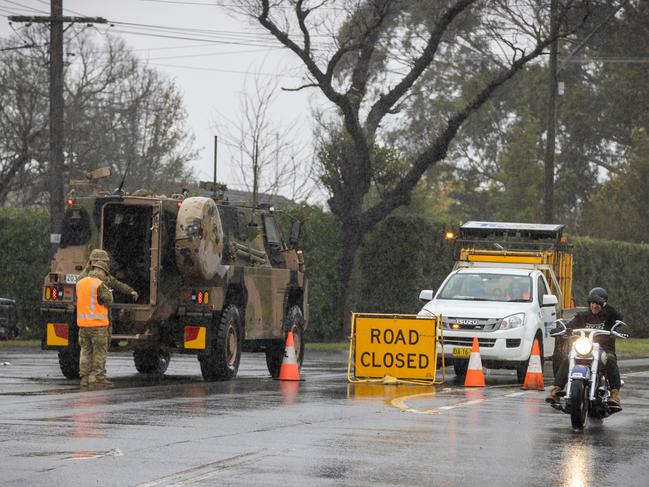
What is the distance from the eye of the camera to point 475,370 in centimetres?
2144

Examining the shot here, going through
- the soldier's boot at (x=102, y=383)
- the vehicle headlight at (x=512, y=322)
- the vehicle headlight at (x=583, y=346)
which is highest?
the vehicle headlight at (x=512, y=322)

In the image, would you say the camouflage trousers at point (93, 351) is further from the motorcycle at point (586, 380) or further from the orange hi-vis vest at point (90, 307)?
the motorcycle at point (586, 380)

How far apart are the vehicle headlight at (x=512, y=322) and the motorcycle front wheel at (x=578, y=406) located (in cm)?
739

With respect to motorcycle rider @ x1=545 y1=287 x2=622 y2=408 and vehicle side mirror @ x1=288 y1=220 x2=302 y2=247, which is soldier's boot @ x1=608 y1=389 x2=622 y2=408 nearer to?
motorcycle rider @ x1=545 y1=287 x2=622 y2=408

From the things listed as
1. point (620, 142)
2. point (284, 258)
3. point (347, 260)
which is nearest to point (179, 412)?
point (284, 258)

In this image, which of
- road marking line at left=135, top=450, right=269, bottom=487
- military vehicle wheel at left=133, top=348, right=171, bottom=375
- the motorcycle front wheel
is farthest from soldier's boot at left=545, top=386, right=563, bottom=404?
military vehicle wheel at left=133, top=348, right=171, bottom=375

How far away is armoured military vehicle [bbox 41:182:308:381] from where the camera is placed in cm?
2059

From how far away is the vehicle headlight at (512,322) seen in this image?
891 inches

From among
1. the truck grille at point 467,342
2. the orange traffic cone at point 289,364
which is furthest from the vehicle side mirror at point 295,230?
the truck grille at point 467,342

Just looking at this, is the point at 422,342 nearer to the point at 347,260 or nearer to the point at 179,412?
the point at 179,412

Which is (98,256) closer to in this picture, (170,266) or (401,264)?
(170,266)

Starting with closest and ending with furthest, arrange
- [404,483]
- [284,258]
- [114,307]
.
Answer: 1. [404,483]
2. [114,307]
3. [284,258]

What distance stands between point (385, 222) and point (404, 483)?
2659 centimetres

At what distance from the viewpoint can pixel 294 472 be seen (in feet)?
36.1
